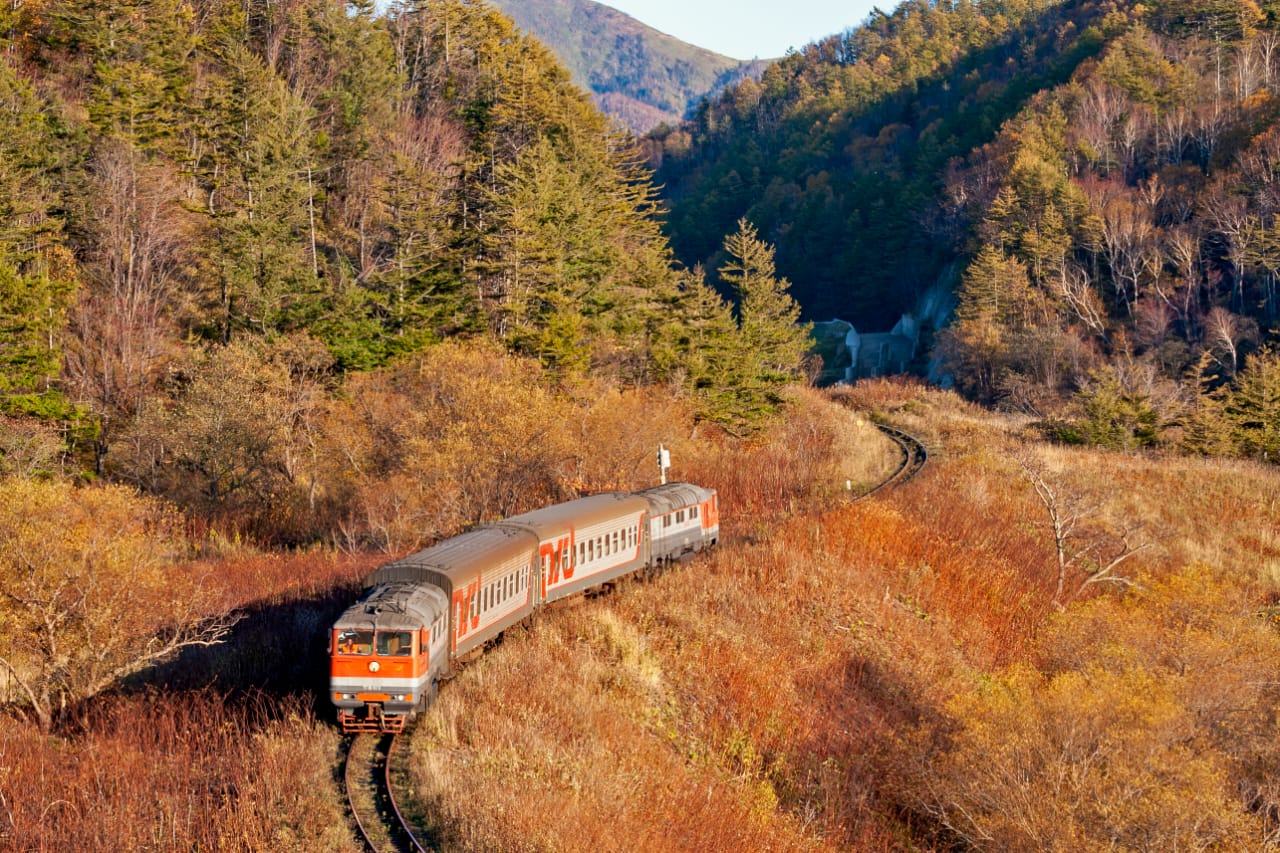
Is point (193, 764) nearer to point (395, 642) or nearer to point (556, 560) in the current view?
point (395, 642)

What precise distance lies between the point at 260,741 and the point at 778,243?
127808 millimetres

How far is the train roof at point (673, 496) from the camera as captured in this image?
26.2 meters

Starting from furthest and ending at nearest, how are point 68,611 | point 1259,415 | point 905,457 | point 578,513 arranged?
point 1259,415 → point 905,457 → point 578,513 → point 68,611

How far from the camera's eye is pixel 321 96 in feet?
208

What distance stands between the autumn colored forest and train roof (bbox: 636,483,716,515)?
176cm

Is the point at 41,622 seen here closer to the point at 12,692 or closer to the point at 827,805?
the point at 12,692

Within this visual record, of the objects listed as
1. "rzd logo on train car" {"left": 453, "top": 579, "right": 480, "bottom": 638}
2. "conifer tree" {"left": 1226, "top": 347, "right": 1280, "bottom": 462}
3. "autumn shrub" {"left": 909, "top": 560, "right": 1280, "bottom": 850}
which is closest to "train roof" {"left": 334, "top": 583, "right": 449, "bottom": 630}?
"rzd logo on train car" {"left": 453, "top": 579, "right": 480, "bottom": 638}

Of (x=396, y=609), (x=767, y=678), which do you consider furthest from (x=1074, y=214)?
(x=396, y=609)

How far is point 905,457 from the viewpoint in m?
45.1

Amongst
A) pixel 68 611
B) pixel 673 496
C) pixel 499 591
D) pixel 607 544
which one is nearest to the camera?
pixel 68 611

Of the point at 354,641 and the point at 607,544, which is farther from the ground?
the point at 354,641

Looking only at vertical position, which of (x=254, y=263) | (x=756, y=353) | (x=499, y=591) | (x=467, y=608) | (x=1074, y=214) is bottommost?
(x=499, y=591)

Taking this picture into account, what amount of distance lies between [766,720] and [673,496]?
951 cm

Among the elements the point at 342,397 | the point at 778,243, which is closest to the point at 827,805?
the point at 342,397
